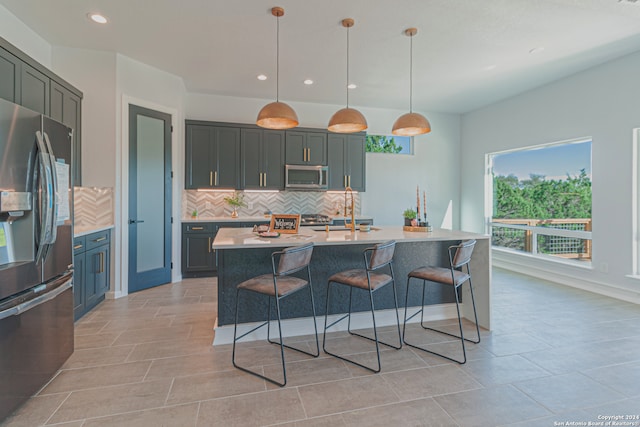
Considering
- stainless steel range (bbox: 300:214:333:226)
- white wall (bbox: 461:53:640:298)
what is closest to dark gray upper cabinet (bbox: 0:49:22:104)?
stainless steel range (bbox: 300:214:333:226)

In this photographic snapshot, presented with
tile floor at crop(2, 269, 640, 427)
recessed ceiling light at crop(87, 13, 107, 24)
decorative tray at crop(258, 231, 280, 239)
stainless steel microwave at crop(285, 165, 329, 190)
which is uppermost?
recessed ceiling light at crop(87, 13, 107, 24)

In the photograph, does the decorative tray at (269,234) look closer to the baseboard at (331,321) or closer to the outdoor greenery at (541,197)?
the baseboard at (331,321)

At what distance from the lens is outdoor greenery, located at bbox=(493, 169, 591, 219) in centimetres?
490

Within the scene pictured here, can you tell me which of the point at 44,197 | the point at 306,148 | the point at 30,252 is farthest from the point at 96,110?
the point at 306,148

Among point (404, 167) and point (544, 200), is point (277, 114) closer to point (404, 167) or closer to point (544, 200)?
point (404, 167)

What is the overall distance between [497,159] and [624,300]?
125 inches

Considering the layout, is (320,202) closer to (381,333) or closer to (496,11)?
(381,333)

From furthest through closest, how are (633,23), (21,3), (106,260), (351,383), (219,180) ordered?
(219,180) < (106,260) < (633,23) < (21,3) < (351,383)

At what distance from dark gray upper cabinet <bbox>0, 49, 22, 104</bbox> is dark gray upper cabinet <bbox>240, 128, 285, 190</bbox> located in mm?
3059

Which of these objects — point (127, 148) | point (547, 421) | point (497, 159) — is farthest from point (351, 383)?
point (497, 159)

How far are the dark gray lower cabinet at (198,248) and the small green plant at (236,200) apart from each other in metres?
0.54

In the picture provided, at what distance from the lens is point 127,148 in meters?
4.24

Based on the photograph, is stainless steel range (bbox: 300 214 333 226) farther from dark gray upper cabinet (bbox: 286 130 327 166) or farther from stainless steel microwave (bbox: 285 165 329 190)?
dark gray upper cabinet (bbox: 286 130 327 166)

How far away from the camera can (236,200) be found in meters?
5.74
